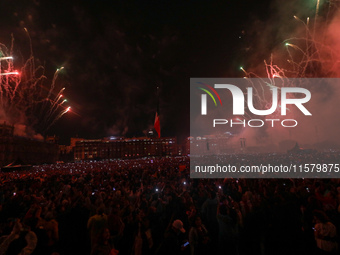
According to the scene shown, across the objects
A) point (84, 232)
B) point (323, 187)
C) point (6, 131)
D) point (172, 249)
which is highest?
point (6, 131)

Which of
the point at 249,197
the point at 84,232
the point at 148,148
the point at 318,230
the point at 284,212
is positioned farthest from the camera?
the point at 148,148

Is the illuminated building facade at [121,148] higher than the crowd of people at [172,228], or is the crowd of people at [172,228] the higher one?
the illuminated building facade at [121,148]

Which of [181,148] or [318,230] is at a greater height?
[181,148]

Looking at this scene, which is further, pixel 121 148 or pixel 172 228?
pixel 121 148

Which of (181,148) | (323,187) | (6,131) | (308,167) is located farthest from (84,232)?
(181,148)

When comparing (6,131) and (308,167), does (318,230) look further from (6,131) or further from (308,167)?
(6,131)

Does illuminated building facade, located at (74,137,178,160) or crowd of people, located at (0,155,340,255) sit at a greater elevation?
illuminated building facade, located at (74,137,178,160)

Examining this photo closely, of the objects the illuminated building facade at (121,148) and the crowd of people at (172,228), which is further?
the illuminated building facade at (121,148)

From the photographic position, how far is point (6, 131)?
6075cm

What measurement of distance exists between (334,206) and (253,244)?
2963 millimetres

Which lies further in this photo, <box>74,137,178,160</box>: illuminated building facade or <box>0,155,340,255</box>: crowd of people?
<box>74,137,178,160</box>: illuminated building facade

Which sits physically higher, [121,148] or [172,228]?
[121,148]

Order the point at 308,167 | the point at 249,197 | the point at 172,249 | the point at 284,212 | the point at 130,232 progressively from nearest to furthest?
the point at 172,249, the point at 130,232, the point at 284,212, the point at 249,197, the point at 308,167

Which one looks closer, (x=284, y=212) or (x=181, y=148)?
(x=284, y=212)
